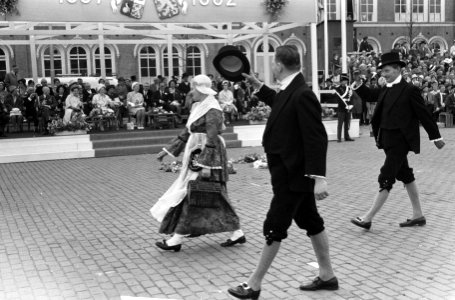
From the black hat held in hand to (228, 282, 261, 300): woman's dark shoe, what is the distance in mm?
1776

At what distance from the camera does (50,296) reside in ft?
15.4

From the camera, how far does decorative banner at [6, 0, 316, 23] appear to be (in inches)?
538

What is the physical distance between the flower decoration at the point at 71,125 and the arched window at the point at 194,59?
1985 cm

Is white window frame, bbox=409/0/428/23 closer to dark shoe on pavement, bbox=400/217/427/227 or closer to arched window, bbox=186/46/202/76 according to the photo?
arched window, bbox=186/46/202/76

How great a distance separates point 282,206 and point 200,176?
1.61 m

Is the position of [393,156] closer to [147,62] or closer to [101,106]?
[101,106]

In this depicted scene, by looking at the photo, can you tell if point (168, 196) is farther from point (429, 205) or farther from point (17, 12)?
point (17, 12)

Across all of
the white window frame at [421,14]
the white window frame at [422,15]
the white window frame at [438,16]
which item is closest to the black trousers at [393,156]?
the white window frame at [422,15]

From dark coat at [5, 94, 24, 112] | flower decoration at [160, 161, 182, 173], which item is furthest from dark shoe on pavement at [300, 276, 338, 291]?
dark coat at [5, 94, 24, 112]

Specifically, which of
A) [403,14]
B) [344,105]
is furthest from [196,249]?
[403,14]

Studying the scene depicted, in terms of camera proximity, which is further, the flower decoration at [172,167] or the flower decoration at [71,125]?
the flower decoration at [71,125]

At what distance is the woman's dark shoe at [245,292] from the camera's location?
14.4 feet

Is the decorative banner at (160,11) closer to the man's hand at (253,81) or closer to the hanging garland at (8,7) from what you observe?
the hanging garland at (8,7)

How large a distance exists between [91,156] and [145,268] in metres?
9.90
